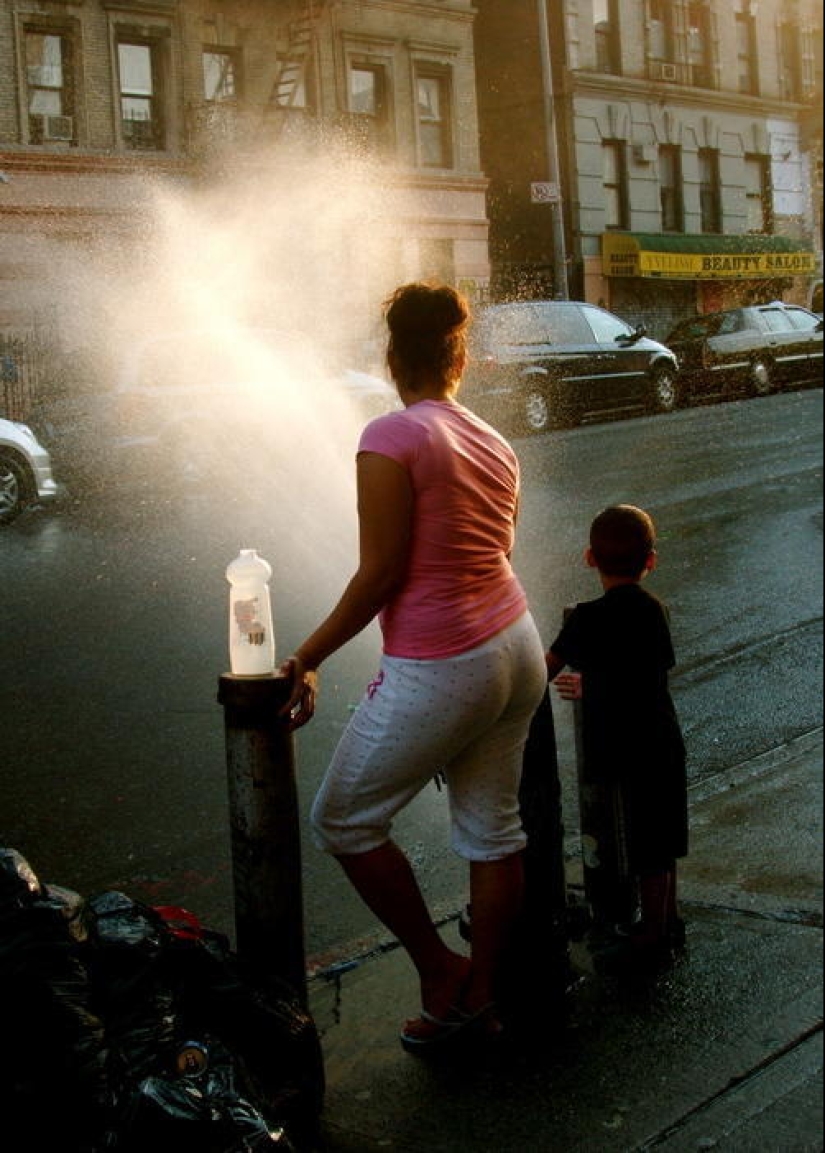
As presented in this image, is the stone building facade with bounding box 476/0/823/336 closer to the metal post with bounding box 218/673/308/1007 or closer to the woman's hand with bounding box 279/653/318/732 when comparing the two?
the woman's hand with bounding box 279/653/318/732

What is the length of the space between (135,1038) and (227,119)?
646cm

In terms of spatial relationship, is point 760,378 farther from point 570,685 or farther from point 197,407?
point 570,685

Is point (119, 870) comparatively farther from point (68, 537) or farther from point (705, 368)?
point (705, 368)

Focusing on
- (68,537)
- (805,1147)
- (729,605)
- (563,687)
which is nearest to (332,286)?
(68,537)

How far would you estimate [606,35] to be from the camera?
7430mm

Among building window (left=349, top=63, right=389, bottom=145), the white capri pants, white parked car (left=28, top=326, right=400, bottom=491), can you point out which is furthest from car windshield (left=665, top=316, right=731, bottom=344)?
the white capri pants

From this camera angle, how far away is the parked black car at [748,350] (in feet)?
31.5

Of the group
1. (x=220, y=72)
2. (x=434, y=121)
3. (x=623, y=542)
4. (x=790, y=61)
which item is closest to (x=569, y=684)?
(x=623, y=542)

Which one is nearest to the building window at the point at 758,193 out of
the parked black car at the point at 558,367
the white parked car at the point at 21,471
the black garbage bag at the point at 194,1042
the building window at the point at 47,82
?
the parked black car at the point at 558,367

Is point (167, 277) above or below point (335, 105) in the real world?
below

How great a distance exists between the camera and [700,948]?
3684 mm

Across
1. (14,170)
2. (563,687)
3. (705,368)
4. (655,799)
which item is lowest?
(655,799)

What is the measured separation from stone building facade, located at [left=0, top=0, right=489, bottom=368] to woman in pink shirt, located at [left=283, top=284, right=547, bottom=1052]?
12.1ft

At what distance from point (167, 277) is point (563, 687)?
20.2ft
